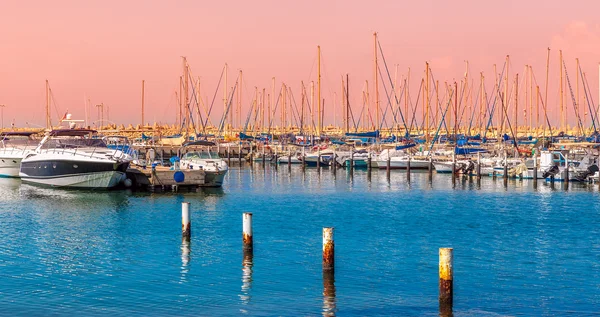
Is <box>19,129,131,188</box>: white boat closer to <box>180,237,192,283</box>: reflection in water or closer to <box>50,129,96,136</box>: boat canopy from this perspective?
<box>50,129,96,136</box>: boat canopy

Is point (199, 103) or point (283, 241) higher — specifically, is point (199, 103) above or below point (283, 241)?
above

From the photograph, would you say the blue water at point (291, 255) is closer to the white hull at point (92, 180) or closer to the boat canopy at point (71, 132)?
the white hull at point (92, 180)

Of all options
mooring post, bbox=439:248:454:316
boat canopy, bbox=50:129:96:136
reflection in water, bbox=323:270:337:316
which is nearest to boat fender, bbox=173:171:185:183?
boat canopy, bbox=50:129:96:136

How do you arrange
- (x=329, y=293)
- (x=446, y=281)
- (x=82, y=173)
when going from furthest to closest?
(x=82, y=173)
(x=329, y=293)
(x=446, y=281)

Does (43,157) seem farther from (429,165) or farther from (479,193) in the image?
(429,165)

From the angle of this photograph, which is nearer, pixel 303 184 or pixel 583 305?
pixel 583 305

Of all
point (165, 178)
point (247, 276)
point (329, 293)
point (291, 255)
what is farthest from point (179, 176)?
point (329, 293)

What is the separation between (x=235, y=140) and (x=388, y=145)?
30.6m

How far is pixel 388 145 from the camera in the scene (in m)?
92.0

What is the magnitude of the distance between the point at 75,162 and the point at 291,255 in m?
25.4

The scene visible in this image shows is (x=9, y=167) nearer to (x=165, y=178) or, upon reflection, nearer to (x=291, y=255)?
(x=165, y=178)

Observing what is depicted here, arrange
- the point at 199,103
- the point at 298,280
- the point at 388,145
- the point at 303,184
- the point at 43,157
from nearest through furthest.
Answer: the point at 298,280
the point at 43,157
the point at 303,184
the point at 388,145
the point at 199,103

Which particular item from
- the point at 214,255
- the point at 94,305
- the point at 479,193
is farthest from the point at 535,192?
the point at 94,305

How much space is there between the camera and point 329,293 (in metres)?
21.1
